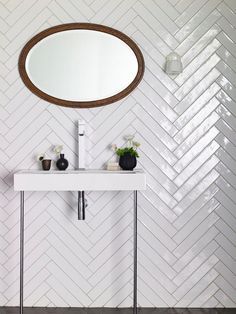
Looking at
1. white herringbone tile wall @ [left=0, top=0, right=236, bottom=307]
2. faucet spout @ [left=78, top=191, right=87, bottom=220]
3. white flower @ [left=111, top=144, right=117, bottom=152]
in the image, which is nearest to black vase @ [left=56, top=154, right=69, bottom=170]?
white herringbone tile wall @ [left=0, top=0, right=236, bottom=307]

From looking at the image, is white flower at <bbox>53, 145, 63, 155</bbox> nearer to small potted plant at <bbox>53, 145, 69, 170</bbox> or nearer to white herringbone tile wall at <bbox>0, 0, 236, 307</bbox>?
small potted plant at <bbox>53, 145, 69, 170</bbox>

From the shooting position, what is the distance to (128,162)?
363cm

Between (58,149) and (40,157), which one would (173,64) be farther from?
(40,157)

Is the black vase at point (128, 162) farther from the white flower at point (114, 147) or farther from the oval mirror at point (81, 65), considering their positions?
the oval mirror at point (81, 65)

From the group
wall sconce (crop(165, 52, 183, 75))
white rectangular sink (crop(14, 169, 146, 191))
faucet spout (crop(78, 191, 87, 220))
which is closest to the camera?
white rectangular sink (crop(14, 169, 146, 191))

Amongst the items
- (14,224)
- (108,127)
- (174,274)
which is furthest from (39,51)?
(174,274)

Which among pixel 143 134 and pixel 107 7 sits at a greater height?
pixel 107 7

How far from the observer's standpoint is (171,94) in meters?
3.82

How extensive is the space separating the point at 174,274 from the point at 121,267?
0.43 meters

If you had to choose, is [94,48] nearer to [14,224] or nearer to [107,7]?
[107,7]

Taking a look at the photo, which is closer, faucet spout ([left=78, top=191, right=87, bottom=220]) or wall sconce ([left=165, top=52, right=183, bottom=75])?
faucet spout ([left=78, top=191, right=87, bottom=220])

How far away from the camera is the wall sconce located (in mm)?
3688

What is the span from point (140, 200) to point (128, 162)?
1.27ft

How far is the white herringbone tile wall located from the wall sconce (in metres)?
0.08
